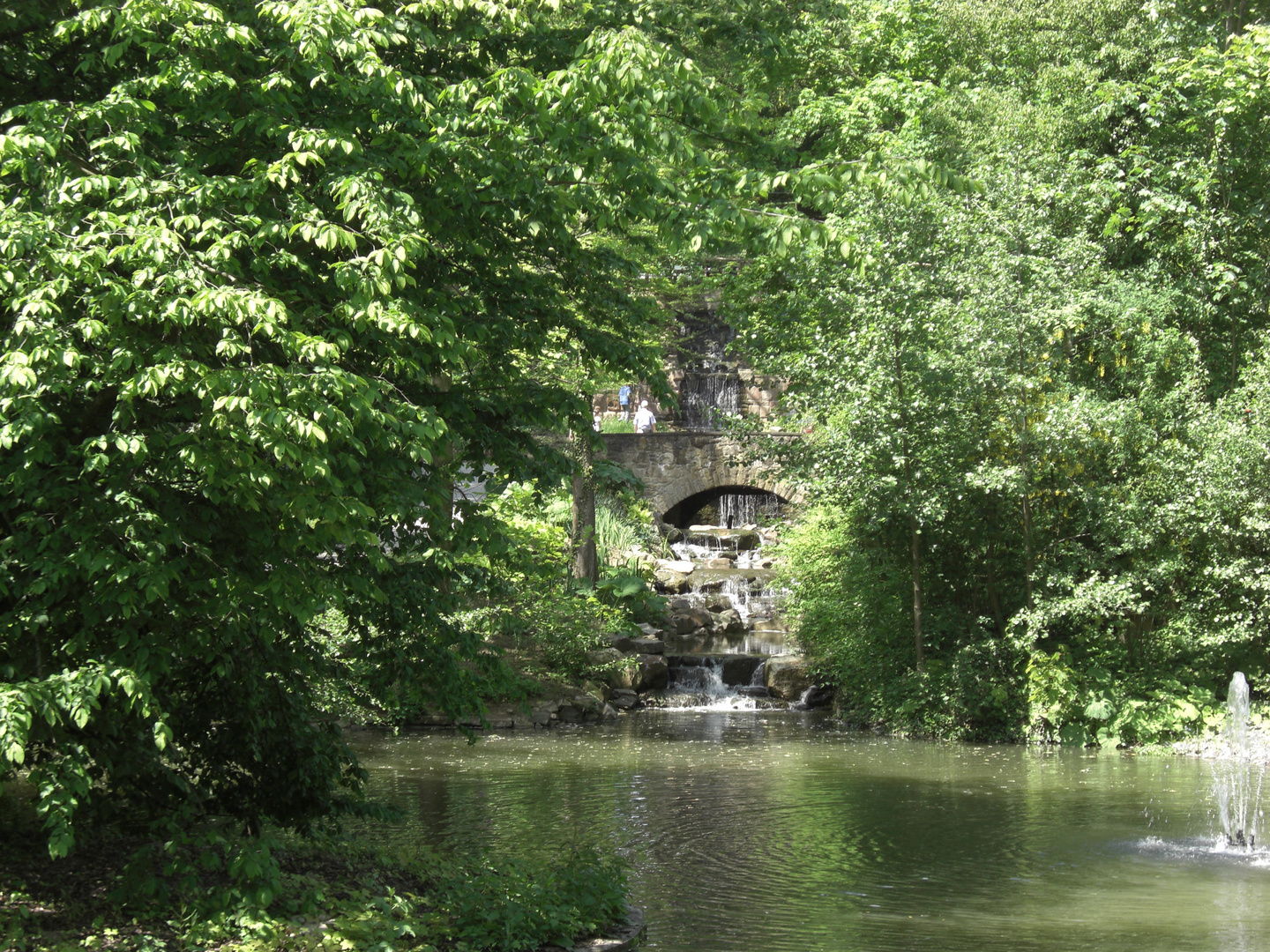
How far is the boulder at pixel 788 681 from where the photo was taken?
20078 mm

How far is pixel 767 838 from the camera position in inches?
382

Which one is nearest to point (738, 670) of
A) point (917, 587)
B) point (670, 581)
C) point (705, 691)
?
point (705, 691)

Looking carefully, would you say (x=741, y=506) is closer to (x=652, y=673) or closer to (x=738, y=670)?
(x=738, y=670)

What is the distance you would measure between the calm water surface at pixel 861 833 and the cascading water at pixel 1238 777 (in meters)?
0.21

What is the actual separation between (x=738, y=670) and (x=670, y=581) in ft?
15.7

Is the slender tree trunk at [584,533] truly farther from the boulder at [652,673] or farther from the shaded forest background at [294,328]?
the shaded forest background at [294,328]

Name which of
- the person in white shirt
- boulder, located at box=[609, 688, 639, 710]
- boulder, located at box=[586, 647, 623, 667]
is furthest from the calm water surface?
the person in white shirt

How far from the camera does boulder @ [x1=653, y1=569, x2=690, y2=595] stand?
988 inches

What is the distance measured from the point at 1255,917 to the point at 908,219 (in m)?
10.4

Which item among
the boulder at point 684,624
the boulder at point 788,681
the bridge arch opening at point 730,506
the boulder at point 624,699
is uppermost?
the bridge arch opening at point 730,506

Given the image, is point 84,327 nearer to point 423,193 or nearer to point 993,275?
point 423,193

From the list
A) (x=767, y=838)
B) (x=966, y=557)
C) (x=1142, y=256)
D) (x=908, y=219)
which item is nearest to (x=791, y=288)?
(x=908, y=219)

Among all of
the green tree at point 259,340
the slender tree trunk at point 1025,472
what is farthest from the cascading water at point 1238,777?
the green tree at point 259,340

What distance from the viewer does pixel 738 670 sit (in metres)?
20.8
